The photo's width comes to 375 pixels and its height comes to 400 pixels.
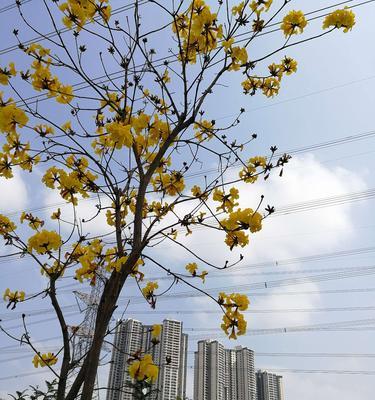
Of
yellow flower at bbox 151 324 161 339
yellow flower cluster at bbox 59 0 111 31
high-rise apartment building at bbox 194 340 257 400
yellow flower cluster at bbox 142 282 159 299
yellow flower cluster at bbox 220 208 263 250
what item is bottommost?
yellow flower at bbox 151 324 161 339

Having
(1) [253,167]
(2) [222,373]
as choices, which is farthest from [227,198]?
(2) [222,373]

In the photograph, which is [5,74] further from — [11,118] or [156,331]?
[156,331]

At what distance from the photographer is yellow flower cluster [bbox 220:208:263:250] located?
1560 mm

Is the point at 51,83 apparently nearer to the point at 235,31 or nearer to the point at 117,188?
the point at 117,188

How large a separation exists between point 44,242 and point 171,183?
0.72 metres

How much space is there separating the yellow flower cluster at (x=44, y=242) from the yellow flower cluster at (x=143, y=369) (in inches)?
24.8

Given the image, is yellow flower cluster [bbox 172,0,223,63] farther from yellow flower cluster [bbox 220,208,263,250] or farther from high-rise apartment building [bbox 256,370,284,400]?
high-rise apartment building [bbox 256,370,284,400]

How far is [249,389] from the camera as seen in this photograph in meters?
31.1

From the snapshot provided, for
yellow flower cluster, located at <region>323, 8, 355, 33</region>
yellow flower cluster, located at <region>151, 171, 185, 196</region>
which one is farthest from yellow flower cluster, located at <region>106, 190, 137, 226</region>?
yellow flower cluster, located at <region>323, 8, 355, 33</region>

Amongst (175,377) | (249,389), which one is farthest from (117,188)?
(249,389)

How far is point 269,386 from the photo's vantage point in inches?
1314

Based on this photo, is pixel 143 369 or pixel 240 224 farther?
pixel 240 224

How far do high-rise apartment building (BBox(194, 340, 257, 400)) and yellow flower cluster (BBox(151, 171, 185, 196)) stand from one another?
29.3 m

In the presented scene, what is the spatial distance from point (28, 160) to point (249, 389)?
33.3 m
